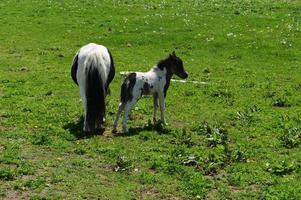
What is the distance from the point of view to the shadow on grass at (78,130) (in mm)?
13594

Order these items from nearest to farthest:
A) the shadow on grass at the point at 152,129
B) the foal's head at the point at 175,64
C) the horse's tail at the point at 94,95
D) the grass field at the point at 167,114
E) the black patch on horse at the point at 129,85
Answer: the grass field at the point at 167,114 → the horse's tail at the point at 94,95 → the black patch on horse at the point at 129,85 → the shadow on grass at the point at 152,129 → the foal's head at the point at 175,64

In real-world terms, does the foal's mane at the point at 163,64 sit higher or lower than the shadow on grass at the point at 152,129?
higher

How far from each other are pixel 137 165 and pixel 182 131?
2.52m

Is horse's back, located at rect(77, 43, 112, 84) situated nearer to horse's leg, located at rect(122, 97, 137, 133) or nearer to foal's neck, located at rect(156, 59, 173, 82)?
horse's leg, located at rect(122, 97, 137, 133)

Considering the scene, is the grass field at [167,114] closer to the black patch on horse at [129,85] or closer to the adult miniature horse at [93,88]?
the adult miniature horse at [93,88]

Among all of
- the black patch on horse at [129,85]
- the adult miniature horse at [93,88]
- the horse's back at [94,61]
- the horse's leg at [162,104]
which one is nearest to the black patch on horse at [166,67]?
the horse's leg at [162,104]

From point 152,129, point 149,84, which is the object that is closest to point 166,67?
point 149,84

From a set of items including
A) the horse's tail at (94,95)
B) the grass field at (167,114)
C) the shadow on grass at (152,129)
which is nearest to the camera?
the grass field at (167,114)

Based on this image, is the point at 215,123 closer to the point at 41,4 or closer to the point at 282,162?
the point at 282,162

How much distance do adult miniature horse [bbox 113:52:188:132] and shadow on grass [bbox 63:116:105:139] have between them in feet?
1.74

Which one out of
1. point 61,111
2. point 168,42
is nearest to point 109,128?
point 61,111

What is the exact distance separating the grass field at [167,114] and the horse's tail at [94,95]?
1.69ft

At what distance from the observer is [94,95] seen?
13.5 metres

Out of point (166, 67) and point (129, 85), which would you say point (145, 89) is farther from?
point (166, 67)
